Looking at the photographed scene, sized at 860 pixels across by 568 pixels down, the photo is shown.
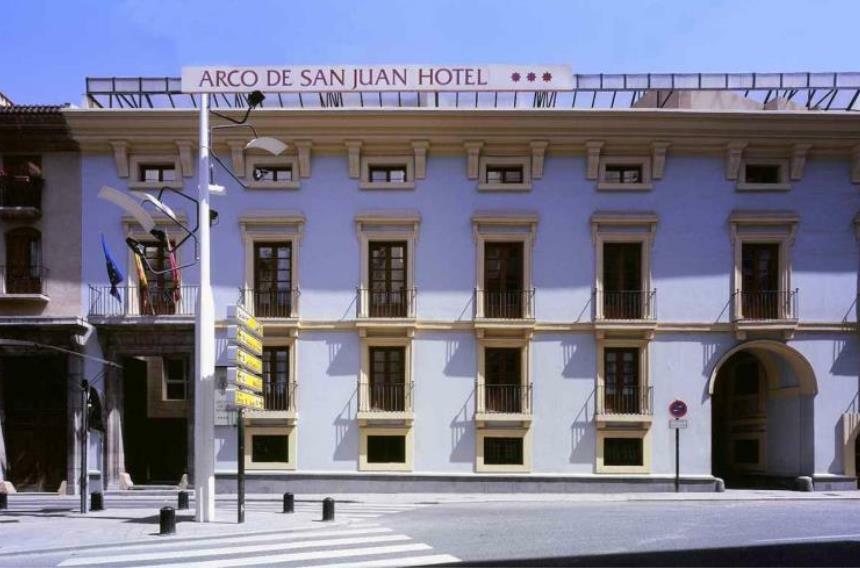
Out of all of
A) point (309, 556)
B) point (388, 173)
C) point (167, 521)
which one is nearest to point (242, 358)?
point (167, 521)

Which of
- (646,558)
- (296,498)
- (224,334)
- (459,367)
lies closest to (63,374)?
(224,334)

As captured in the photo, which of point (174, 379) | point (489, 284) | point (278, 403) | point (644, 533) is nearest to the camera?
point (644, 533)

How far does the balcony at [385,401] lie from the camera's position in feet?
75.9

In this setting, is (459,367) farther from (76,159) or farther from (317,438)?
(76,159)

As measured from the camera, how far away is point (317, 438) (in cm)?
2333

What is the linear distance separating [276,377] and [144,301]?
14.4 feet

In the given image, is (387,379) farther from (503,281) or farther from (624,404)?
(624,404)

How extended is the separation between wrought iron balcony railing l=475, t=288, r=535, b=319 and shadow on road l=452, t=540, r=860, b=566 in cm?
1208

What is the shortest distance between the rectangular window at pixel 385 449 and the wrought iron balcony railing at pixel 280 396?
2493mm

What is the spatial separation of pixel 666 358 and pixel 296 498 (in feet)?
37.0

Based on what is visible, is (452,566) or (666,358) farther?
(666,358)

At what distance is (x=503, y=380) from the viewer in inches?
933

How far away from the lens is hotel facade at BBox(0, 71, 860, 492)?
2322 cm

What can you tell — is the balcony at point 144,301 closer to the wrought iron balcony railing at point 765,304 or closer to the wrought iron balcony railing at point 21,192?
the wrought iron balcony railing at point 21,192
